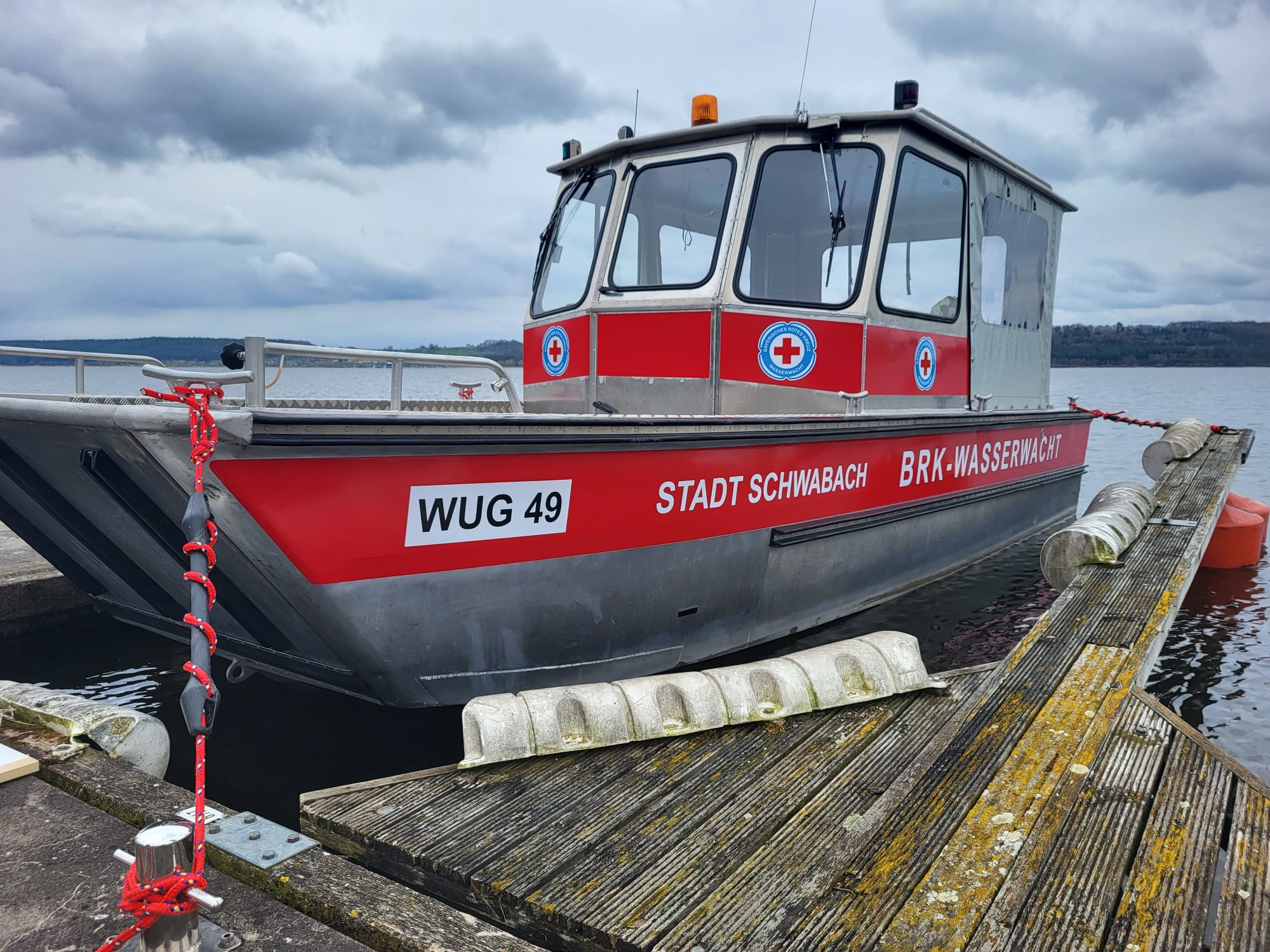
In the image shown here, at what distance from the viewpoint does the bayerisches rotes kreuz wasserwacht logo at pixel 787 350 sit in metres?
4.66

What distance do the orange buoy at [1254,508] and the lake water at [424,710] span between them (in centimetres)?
35

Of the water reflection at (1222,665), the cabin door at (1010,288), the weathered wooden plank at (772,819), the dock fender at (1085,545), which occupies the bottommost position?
the water reflection at (1222,665)

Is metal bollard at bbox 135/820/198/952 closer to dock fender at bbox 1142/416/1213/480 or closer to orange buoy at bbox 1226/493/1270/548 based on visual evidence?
dock fender at bbox 1142/416/1213/480

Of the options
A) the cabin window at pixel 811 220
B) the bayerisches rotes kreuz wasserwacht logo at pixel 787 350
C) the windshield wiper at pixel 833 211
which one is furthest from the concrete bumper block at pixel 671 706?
the windshield wiper at pixel 833 211

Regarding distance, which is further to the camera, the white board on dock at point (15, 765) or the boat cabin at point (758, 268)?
the boat cabin at point (758, 268)

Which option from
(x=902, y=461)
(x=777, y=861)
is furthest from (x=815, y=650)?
(x=902, y=461)

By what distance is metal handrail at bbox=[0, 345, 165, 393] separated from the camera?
11.8 ft

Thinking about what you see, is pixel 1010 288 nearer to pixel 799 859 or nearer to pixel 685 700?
pixel 685 700

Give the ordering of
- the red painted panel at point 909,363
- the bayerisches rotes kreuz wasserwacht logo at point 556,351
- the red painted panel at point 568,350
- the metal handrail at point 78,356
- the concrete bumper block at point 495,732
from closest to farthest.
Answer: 1. the concrete bumper block at point 495,732
2. the metal handrail at point 78,356
3. the red painted panel at point 909,363
4. the red painted panel at point 568,350
5. the bayerisches rotes kreuz wasserwacht logo at point 556,351

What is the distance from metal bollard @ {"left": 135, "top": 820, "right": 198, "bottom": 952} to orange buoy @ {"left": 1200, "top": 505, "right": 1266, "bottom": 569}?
27.6ft

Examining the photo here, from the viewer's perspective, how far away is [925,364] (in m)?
5.42

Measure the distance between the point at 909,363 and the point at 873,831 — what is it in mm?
3482

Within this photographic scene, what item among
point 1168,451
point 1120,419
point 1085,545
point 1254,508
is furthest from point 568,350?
point 1254,508

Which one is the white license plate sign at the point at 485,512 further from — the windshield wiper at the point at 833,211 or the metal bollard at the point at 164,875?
the windshield wiper at the point at 833,211
